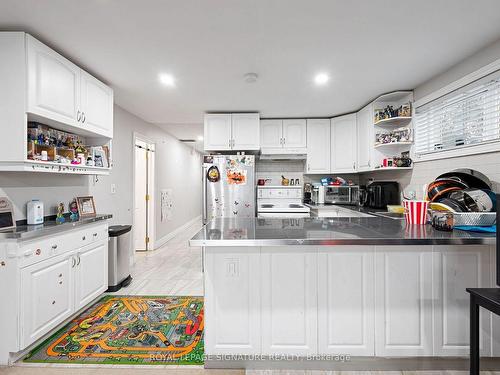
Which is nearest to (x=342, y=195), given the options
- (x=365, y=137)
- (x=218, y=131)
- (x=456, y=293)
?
(x=365, y=137)

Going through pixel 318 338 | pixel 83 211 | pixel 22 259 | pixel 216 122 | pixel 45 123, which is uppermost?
pixel 216 122

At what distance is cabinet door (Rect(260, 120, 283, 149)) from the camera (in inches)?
160

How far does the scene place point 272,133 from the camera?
13.4ft

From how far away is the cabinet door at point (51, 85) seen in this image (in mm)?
1799

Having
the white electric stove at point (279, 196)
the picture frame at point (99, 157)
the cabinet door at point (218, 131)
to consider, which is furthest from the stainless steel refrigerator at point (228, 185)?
the picture frame at point (99, 157)

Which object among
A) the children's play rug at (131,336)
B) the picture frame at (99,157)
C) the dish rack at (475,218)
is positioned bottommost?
the children's play rug at (131,336)

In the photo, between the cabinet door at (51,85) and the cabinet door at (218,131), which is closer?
the cabinet door at (51,85)

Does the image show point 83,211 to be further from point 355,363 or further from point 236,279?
point 355,363

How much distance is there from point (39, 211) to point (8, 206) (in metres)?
0.20

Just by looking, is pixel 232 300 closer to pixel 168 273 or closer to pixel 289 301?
pixel 289 301

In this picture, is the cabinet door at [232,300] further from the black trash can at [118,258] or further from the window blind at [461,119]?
the window blind at [461,119]

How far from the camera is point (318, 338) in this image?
5.32 feet

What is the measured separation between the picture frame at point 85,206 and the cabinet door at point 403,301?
2769 mm

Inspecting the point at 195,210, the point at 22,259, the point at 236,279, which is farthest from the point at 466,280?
the point at 195,210
